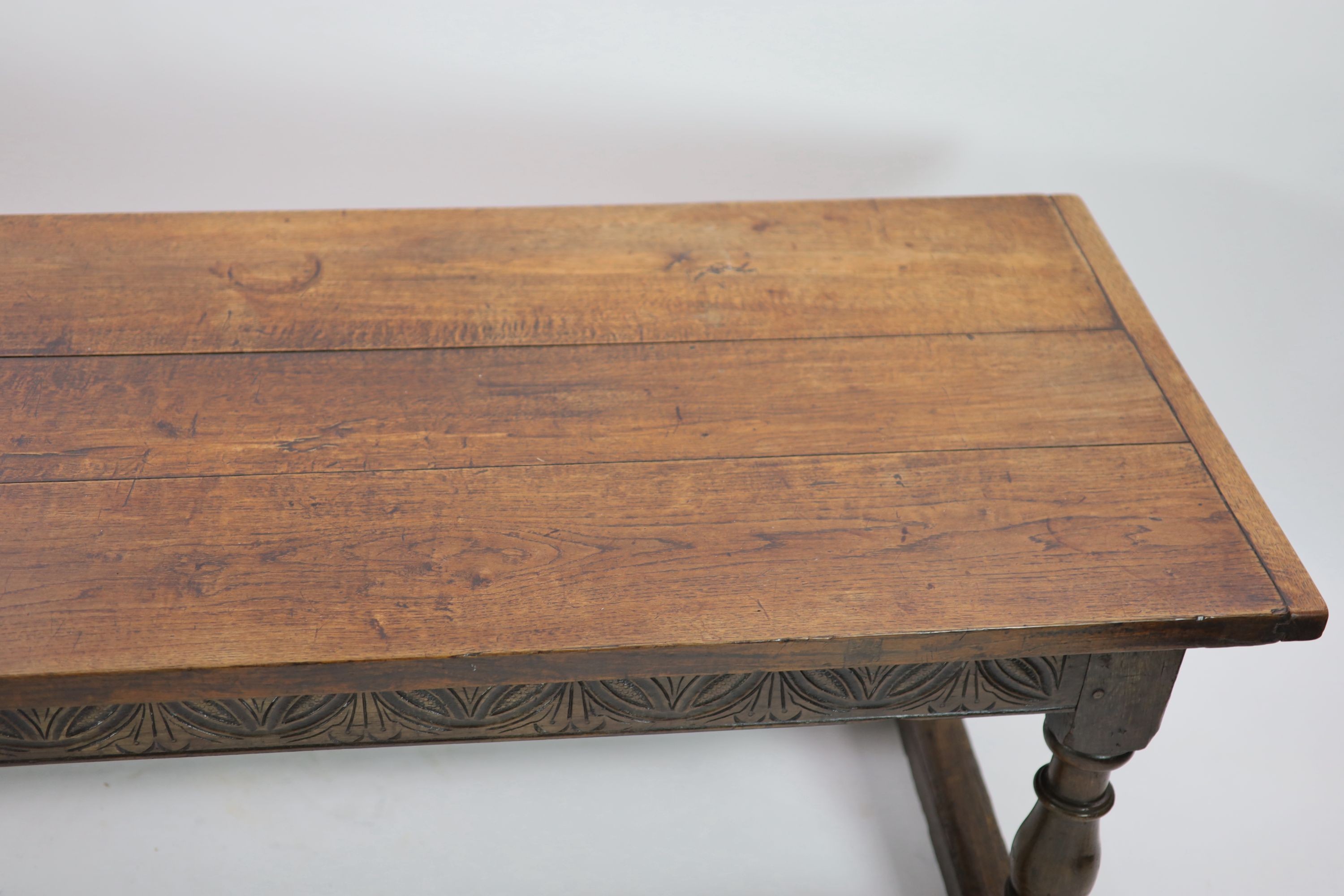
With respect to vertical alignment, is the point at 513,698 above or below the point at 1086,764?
above

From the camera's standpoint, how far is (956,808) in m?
1.56

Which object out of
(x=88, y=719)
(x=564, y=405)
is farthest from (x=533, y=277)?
(x=88, y=719)

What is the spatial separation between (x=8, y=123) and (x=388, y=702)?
1.46 metres

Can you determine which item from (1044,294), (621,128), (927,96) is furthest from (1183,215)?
(621,128)

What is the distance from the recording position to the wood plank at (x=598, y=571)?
100 cm

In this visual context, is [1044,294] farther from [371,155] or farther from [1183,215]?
[371,155]

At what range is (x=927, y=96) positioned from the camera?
6.68 feet

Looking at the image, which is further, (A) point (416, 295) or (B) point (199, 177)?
(B) point (199, 177)

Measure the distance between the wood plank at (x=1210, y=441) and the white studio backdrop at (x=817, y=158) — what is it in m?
0.56

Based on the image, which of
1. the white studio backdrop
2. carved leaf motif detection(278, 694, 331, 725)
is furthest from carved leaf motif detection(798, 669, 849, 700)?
the white studio backdrop

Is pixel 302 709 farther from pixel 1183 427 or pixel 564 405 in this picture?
pixel 1183 427

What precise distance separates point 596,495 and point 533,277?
1.22ft

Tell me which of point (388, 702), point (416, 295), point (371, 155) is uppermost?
point (371, 155)

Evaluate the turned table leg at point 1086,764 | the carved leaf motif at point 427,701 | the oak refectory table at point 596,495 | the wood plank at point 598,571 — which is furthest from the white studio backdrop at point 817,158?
the wood plank at point 598,571
